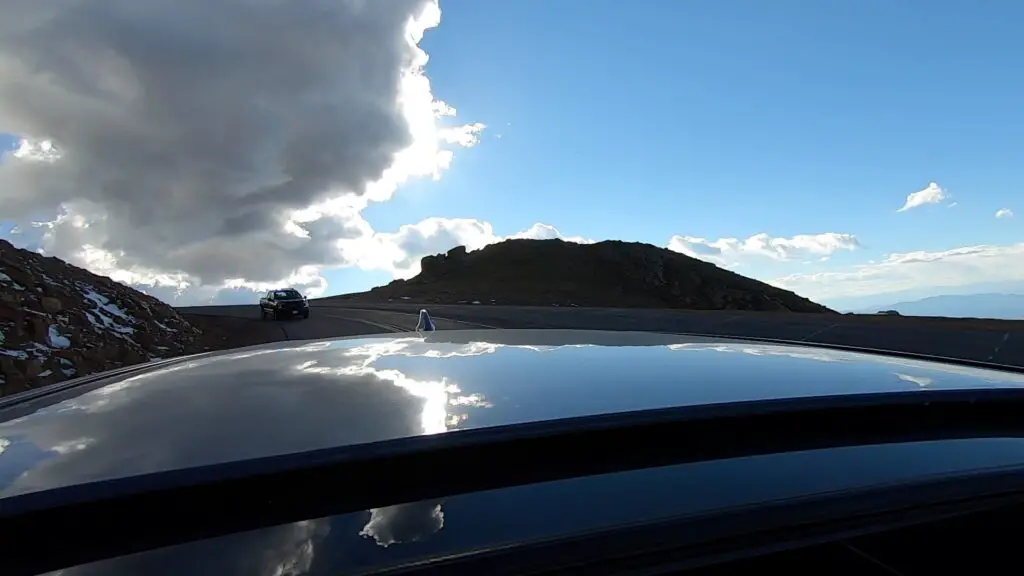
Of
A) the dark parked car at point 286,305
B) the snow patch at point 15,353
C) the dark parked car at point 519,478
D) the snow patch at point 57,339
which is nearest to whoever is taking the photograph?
the dark parked car at point 519,478

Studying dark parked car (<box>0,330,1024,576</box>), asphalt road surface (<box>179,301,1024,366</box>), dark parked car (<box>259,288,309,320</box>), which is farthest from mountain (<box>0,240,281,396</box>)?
dark parked car (<box>259,288,309,320</box>)

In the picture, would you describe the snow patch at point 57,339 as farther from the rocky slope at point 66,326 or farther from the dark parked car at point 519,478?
the dark parked car at point 519,478

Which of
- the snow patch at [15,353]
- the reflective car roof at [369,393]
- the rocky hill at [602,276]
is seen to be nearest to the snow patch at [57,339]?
the snow patch at [15,353]

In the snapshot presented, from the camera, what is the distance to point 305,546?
153cm

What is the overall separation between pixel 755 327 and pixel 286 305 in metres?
28.5

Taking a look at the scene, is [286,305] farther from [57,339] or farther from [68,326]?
[57,339]

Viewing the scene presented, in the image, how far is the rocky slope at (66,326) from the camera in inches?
538

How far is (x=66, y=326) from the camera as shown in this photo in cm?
1662

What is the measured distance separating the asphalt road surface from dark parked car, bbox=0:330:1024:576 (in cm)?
1576

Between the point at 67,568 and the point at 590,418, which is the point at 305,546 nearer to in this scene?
the point at 67,568

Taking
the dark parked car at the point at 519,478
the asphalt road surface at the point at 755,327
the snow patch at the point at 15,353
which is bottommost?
the snow patch at the point at 15,353

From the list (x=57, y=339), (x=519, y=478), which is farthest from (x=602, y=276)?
(x=519, y=478)

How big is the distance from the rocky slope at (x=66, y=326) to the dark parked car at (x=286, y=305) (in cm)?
1535

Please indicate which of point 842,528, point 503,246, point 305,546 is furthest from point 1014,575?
point 503,246
